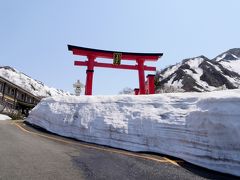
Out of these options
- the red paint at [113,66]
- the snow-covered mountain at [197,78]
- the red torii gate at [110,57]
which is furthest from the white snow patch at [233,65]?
the red torii gate at [110,57]

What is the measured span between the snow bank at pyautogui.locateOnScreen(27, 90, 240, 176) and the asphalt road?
0.51 m

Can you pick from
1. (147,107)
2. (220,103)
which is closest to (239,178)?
(220,103)

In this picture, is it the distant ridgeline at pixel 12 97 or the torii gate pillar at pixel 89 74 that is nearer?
the torii gate pillar at pixel 89 74

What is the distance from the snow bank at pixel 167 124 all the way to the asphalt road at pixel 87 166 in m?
0.51

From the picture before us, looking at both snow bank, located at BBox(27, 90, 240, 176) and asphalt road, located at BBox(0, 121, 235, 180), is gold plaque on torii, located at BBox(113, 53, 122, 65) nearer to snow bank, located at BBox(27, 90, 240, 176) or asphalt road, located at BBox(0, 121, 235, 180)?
snow bank, located at BBox(27, 90, 240, 176)

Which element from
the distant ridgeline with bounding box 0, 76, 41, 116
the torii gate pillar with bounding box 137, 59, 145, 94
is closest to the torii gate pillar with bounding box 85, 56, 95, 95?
the torii gate pillar with bounding box 137, 59, 145, 94

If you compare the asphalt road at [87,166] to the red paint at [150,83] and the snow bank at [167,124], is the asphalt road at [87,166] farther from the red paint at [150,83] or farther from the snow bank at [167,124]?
the red paint at [150,83]

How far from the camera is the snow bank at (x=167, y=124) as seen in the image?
7652mm

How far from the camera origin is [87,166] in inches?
278

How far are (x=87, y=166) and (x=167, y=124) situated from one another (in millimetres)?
3382

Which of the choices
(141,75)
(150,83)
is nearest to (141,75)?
(141,75)

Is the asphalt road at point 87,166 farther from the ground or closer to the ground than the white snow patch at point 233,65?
closer to the ground

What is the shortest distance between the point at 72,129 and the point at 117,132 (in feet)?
9.97

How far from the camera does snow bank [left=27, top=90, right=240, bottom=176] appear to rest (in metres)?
7.65
